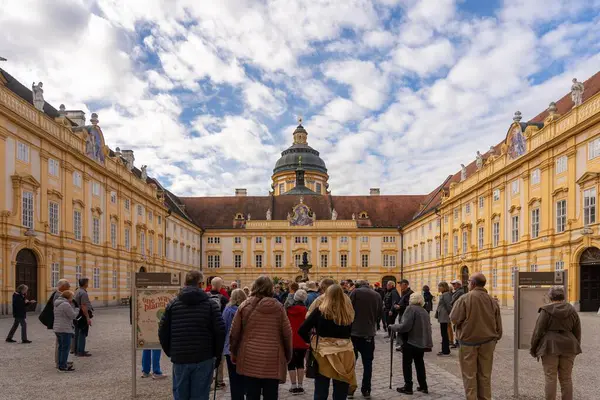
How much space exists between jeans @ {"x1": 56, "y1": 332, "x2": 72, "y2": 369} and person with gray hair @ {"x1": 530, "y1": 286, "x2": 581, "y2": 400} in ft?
26.5

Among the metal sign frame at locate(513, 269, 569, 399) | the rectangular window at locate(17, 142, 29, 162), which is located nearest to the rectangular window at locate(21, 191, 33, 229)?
the rectangular window at locate(17, 142, 29, 162)

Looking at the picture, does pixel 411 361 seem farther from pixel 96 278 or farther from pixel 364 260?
pixel 364 260

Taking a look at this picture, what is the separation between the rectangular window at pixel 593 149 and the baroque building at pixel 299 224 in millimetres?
94

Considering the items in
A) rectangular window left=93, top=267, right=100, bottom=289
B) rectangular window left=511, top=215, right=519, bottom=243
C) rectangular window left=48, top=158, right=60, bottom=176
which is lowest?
rectangular window left=93, top=267, right=100, bottom=289

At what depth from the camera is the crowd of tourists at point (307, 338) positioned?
5.62 m

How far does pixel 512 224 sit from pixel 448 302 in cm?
2165

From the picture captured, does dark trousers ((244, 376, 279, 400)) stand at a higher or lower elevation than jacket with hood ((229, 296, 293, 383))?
lower

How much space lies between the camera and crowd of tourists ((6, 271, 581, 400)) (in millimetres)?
5617

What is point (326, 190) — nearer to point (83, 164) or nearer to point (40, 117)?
point (83, 164)

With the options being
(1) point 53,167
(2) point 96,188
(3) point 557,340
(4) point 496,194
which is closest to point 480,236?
(4) point 496,194

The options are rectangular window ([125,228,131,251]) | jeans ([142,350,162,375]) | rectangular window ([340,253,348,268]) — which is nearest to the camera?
jeans ([142,350,162,375])

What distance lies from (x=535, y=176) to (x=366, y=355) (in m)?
25.0

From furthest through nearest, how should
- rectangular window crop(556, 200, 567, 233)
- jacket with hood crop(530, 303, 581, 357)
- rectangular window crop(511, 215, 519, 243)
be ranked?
rectangular window crop(511, 215, 519, 243), rectangular window crop(556, 200, 567, 233), jacket with hood crop(530, 303, 581, 357)

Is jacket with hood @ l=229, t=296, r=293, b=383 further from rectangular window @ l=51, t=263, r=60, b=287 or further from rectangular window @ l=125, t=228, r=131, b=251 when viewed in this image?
rectangular window @ l=125, t=228, r=131, b=251
